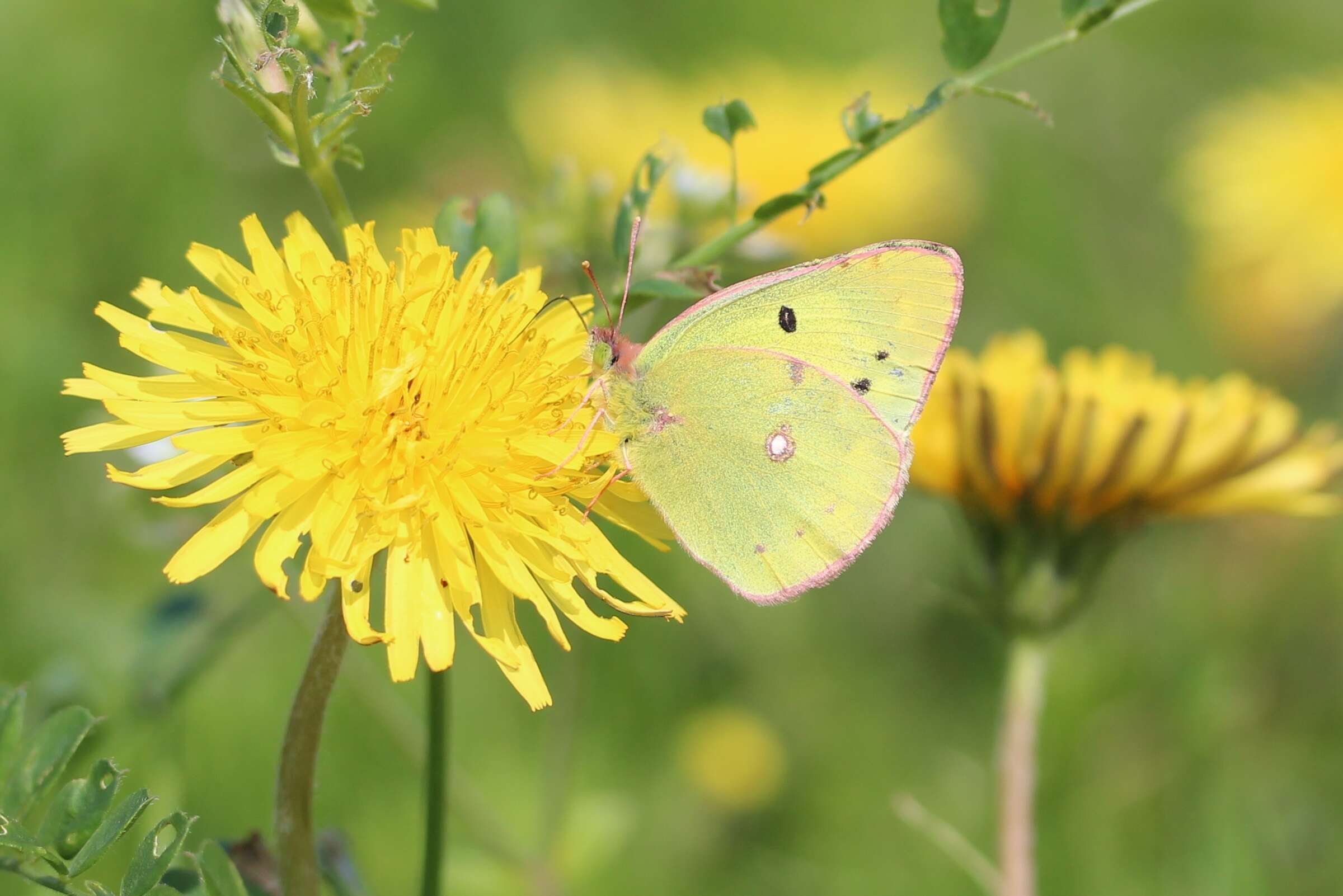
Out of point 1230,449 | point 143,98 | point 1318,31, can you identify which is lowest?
point 1318,31

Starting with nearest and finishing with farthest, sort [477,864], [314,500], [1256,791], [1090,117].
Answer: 1. [314,500]
2. [477,864]
3. [1256,791]
4. [1090,117]

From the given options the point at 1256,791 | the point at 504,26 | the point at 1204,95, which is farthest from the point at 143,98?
the point at 1204,95

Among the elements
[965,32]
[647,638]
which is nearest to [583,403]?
[965,32]

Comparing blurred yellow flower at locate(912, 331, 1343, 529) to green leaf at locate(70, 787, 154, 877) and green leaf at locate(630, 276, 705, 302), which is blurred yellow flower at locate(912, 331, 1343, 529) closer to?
green leaf at locate(630, 276, 705, 302)

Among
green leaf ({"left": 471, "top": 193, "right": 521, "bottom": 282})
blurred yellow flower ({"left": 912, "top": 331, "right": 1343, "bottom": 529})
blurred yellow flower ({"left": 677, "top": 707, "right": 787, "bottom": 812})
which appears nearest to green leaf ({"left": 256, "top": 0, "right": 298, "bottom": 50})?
green leaf ({"left": 471, "top": 193, "right": 521, "bottom": 282})

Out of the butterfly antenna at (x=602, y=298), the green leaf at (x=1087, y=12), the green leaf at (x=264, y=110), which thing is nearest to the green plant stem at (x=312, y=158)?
the green leaf at (x=264, y=110)

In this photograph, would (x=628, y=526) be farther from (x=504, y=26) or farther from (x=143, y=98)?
(x=504, y=26)

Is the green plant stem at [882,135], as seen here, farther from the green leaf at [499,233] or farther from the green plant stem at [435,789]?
the green plant stem at [435,789]
